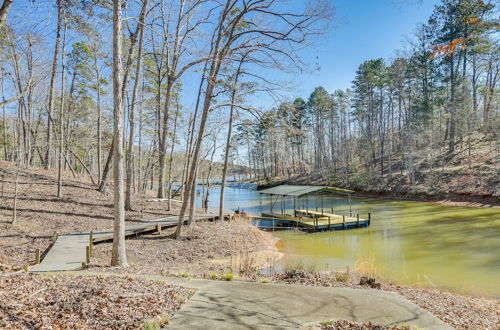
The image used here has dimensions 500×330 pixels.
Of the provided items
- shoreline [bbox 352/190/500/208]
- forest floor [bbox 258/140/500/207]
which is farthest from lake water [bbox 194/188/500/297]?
forest floor [bbox 258/140/500/207]

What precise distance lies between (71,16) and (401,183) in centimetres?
3144

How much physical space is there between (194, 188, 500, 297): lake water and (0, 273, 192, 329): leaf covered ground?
5.73m

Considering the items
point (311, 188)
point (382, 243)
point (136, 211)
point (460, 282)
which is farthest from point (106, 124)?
point (460, 282)

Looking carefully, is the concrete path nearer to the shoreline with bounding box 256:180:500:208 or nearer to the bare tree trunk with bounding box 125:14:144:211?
the bare tree trunk with bounding box 125:14:144:211

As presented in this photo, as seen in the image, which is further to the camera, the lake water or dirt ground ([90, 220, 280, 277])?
the lake water

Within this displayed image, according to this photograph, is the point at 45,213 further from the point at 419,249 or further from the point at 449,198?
the point at 449,198

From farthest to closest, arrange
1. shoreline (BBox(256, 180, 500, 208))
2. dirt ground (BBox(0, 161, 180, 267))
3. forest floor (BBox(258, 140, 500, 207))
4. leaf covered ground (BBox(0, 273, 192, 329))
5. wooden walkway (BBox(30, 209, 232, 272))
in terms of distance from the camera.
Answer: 1. forest floor (BBox(258, 140, 500, 207))
2. shoreline (BBox(256, 180, 500, 208))
3. dirt ground (BBox(0, 161, 180, 267))
4. wooden walkway (BBox(30, 209, 232, 272))
5. leaf covered ground (BBox(0, 273, 192, 329))

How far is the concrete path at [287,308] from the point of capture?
429cm

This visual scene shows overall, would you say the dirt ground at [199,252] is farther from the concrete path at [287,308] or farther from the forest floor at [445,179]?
the forest floor at [445,179]

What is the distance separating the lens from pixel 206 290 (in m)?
5.65

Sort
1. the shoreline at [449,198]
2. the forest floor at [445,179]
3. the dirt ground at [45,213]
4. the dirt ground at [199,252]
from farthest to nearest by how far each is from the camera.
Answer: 1. the forest floor at [445,179]
2. the shoreline at [449,198]
3. the dirt ground at [45,213]
4. the dirt ground at [199,252]

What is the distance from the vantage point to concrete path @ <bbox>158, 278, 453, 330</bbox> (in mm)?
4289

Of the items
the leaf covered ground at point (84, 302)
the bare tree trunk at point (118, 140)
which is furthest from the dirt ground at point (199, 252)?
the leaf covered ground at point (84, 302)

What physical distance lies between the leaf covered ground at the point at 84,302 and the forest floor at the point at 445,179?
69.8ft
